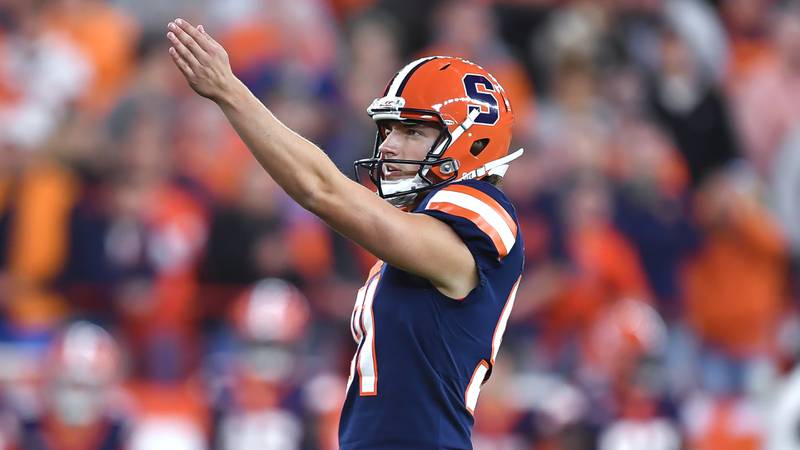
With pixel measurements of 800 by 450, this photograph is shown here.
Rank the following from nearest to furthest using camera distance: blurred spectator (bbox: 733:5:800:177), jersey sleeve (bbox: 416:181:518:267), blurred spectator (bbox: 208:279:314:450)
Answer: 1. jersey sleeve (bbox: 416:181:518:267)
2. blurred spectator (bbox: 208:279:314:450)
3. blurred spectator (bbox: 733:5:800:177)

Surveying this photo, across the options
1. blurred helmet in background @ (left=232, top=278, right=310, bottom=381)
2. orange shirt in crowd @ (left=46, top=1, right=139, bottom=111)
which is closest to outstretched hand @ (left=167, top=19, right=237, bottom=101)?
blurred helmet in background @ (left=232, top=278, right=310, bottom=381)

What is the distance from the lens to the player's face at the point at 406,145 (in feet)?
10.7

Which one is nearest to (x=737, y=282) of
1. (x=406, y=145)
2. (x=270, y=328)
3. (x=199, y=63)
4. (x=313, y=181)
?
(x=270, y=328)

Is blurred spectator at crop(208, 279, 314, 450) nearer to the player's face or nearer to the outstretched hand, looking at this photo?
the player's face

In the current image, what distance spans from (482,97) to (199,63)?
30.9 inches

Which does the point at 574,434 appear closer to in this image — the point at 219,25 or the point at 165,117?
the point at 165,117

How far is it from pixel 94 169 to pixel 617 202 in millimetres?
3053

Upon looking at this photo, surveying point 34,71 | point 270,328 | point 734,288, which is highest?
point 34,71

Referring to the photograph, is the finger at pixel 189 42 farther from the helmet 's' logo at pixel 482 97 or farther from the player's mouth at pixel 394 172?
the helmet 's' logo at pixel 482 97

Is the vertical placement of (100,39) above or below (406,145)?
above

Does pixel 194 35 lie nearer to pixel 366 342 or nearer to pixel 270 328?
pixel 366 342

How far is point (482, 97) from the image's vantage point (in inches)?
130

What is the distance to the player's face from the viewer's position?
3.25 m

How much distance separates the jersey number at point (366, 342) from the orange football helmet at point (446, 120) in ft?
0.81
